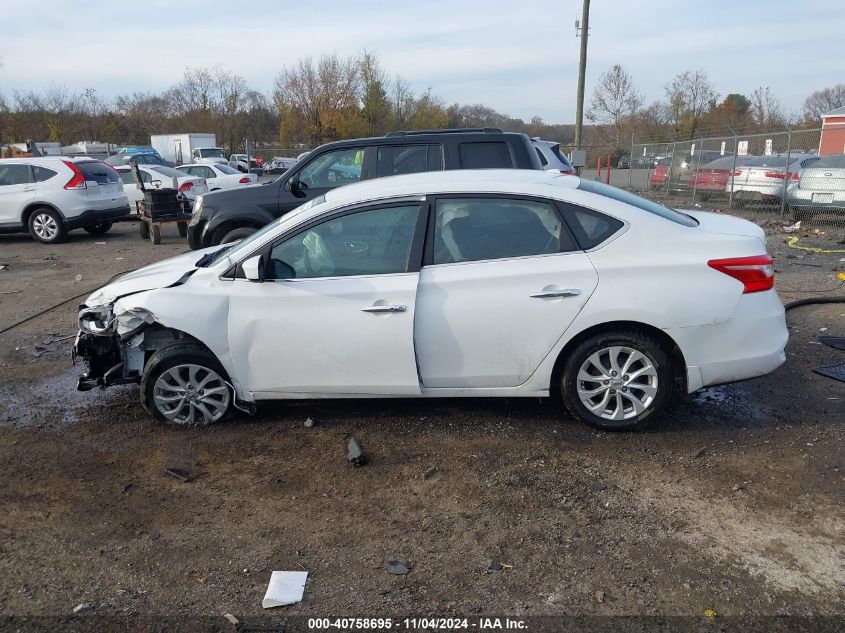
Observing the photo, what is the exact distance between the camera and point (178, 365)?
4789mm

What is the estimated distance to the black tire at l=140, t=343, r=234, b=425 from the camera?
476cm

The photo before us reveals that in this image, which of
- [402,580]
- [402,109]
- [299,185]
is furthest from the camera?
[402,109]

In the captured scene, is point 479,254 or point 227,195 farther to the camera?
point 227,195

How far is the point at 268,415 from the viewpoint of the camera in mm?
5113

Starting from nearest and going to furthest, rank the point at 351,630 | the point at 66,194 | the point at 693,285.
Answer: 1. the point at 351,630
2. the point at 693,285
3. the point at 66,194

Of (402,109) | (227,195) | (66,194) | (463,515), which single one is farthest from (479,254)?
(402,109)

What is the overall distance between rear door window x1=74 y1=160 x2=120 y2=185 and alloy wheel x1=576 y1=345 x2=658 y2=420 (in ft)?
43.6

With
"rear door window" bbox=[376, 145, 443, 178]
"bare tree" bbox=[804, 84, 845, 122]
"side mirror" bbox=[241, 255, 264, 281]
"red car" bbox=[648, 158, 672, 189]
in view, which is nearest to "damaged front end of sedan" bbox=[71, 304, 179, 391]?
"side mirror" bbox=[241, 255, 264, 281]

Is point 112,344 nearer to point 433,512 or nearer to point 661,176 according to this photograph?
point 433,512

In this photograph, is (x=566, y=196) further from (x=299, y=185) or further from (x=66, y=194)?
(x=66, y=194)

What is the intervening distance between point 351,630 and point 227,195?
729 cm

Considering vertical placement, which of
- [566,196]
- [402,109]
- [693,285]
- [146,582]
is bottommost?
[146,582]

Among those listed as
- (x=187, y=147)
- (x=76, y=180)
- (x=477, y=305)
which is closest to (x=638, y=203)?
(x=477, y=305)

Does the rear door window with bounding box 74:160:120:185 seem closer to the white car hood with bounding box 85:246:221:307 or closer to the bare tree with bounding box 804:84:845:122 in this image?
the white car hood with bounding box 85:246:221:307
